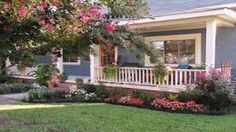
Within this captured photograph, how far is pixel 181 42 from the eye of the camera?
15.5 metres

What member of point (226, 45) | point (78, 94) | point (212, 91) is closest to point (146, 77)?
point (78, 94)

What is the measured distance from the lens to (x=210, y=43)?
11805 mm

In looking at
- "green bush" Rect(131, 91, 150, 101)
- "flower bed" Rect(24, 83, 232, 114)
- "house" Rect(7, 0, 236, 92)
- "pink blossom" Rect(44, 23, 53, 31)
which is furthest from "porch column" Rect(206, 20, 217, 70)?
"pink blossom" Rect(44, 23, 53, 31)

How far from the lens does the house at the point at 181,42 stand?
12.2 m

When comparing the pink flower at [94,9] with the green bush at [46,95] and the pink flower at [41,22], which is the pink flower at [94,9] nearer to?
A: the pink flower at [41,22]

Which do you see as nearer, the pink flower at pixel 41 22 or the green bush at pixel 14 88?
the pink flower at pixel 41 22

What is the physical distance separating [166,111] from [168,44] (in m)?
5.48

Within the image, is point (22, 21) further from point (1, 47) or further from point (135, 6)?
point (135, 6)

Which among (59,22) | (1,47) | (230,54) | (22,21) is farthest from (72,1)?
(230,54)

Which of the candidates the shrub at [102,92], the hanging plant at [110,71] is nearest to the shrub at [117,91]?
the shrub at [102,92]

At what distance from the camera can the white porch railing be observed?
12.4 meters

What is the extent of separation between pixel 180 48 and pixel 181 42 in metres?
0.27

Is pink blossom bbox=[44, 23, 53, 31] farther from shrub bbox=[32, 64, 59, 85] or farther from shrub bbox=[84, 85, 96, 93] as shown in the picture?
shrub bbox=[32, 64, 59, 85]

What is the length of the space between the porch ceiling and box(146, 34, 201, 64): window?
523 mm
